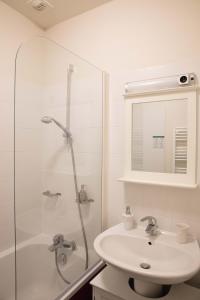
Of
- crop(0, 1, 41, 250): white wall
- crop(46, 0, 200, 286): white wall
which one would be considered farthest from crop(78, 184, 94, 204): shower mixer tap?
crop(0, 1, 41, 250): white wall

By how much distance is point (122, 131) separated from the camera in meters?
1.63

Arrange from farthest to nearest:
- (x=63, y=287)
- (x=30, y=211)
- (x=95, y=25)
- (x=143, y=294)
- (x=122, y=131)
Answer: (x=95, y=25) < (x=122, y=131) < (x=30, y=211) < (x=63, y=287) < (x=143, y=294)

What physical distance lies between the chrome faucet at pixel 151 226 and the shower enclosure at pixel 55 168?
463 millimetres

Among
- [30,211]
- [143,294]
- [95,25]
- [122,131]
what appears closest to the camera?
[143,294]

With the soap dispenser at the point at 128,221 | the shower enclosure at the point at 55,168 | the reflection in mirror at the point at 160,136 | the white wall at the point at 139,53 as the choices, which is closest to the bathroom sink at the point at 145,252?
the soap dispenser at the point at 128,221

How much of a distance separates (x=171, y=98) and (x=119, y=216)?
0.96 m

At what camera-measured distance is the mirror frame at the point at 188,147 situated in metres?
1.33

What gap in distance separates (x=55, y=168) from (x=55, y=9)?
135 centimetres

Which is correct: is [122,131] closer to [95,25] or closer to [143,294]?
[95,25]

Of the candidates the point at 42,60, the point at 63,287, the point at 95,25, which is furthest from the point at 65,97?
the point at 63,287

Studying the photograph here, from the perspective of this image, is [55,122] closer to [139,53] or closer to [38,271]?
[139,53]

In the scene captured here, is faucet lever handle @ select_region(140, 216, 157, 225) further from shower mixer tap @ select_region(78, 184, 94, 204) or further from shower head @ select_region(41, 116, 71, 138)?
shower head @ select_region(41, 116, 71, 138)

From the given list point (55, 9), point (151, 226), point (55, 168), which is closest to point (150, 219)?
point (151, 226)

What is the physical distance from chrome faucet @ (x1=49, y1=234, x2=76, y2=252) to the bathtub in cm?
3
